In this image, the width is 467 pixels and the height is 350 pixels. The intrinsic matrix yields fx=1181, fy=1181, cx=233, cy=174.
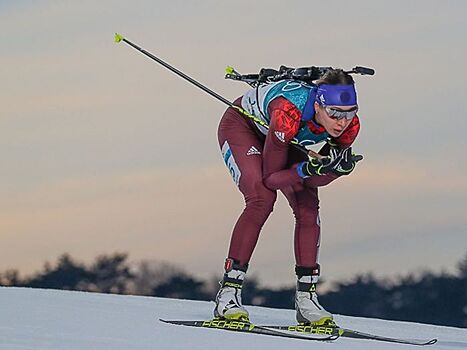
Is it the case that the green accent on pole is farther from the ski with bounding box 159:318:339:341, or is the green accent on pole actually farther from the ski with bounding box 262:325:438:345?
the ski with bounding box 262:325:438:345

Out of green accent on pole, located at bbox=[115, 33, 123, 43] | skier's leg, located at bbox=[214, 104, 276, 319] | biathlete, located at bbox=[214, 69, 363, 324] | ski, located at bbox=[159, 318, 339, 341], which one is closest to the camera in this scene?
ski, located at bbox=[159, 318, 339, 341]

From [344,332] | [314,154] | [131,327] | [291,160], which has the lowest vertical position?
[131,327]

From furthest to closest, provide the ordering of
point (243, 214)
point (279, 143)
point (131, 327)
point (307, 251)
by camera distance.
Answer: point (307, 251) → point (243, 214) → point (279, 143) → point (131, 327)

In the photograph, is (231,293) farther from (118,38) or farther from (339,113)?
(118,38)

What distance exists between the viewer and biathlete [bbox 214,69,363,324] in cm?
677

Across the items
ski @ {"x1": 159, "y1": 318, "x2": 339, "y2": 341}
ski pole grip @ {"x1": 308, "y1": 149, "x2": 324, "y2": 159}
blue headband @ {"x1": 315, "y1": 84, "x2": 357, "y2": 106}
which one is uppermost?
blue headband @ {"x1": 315, "y1": 84, "x2": 357, "y2": 106}

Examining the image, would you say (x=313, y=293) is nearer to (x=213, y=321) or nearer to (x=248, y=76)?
(x=213, y=321)

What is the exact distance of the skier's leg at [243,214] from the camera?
22.9 feet

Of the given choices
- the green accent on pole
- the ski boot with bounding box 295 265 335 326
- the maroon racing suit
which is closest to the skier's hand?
the maroon racing suit

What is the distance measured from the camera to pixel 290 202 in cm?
725

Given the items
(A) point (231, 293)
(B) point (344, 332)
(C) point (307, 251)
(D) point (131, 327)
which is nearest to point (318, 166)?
(C) point (307, 251)

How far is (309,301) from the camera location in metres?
7.27

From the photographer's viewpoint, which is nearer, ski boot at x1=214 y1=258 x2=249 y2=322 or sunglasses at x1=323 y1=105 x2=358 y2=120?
sunglasses at x1=323 y1=105 x2=358 y2=120

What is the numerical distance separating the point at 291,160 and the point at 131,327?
151cm
